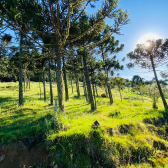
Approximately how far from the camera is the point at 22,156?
13.9 feet

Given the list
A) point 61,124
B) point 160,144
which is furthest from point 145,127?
point 61,124

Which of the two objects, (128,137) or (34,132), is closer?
(128,137)

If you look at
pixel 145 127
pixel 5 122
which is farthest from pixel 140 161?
pixel 5 122

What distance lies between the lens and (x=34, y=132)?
509cm

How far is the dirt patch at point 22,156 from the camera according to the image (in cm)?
398

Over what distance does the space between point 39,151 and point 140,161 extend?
4207mm

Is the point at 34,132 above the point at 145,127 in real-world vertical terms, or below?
above

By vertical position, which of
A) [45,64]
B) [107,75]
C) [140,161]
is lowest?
[140,161]

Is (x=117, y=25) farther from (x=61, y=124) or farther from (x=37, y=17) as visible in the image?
(x=61, y=124)

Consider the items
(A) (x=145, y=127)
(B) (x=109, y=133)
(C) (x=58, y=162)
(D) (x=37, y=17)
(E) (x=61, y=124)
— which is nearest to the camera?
(C) (x=58, y=162)

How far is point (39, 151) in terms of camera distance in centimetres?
430

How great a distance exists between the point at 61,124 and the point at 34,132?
1538mm

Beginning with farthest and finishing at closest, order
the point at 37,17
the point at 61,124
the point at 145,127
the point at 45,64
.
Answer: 1. the point at 45,64
2. the point at 37,17
3. the point at 145,127
4. the point at 61,124

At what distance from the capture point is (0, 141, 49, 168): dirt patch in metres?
3.98
